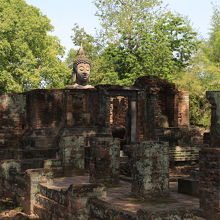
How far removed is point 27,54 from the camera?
23.8 meters

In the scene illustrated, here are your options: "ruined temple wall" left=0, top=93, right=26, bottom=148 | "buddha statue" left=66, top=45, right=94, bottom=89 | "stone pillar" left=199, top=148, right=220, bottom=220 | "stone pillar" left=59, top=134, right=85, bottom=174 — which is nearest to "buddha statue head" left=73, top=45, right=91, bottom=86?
"buddha statue" left=66, top=45, right=94, bottom=89

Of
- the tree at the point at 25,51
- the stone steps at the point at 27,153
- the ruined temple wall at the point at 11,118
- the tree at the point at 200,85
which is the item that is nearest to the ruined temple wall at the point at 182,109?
the tree at the point at 200,85

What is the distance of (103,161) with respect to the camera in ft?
30.6

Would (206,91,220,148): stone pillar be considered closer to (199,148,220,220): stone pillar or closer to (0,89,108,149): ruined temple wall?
(199,148,220,220): stone pillar

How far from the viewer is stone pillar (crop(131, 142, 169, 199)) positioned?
25.2ft

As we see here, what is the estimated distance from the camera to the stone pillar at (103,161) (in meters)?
9.30

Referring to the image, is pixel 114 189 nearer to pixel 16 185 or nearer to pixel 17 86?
pixel 16 185

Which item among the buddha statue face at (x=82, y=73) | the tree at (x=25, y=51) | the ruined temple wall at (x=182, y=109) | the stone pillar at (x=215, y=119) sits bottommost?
the stone pillar at (x=215, y=119)

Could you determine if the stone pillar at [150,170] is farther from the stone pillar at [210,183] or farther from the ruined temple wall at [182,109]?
the ruined temple wall at [182,109]

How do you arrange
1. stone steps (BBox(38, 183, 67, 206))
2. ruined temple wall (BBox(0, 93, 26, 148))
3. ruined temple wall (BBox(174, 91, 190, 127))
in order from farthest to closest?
1. ruined temple wall (BBox(174, 91, 190, 127))
2. ruined temple wall (BBox(0, 93, 26, 148))
3. stone steps (BBox(38, 183, 67, 206))

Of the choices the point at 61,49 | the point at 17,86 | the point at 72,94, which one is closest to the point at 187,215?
the point at 72,94

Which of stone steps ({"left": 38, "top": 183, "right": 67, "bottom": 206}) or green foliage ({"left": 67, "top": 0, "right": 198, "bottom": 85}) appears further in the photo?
green foliage ({"left": 67, "top": 0, "right": 198, "bottom": 85})

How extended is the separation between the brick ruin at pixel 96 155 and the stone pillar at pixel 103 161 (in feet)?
0.09

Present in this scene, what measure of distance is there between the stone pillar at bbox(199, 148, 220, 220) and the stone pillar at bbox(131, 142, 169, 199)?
53.6 inches
